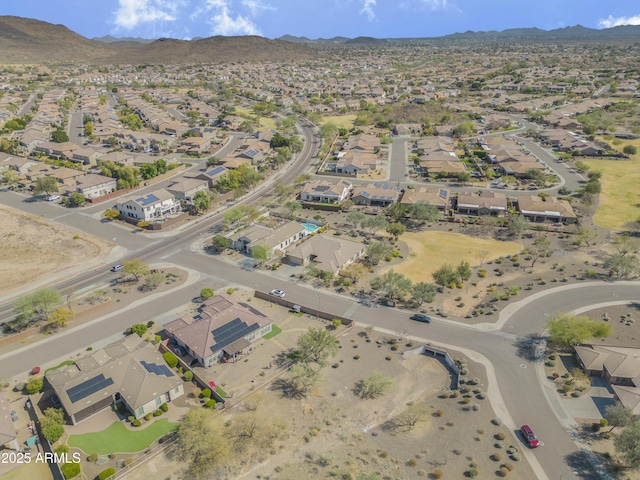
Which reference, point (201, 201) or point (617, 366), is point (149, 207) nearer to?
point (201, 201)

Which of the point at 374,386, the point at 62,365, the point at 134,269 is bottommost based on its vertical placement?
the point at 62,365

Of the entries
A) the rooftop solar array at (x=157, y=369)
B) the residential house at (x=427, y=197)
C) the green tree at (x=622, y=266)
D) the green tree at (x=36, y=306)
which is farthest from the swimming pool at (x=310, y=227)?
the green tree at (x=622, y=266)

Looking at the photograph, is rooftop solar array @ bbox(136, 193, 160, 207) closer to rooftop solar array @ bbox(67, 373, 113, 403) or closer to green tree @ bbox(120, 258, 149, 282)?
green tree @ bbox(120, 258, 149, 282)

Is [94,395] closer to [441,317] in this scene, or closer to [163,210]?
[441,317]

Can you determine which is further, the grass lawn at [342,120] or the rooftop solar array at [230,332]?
the grass lawn at [342,120]

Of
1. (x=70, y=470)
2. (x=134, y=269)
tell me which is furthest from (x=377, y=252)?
(x=70, y=470)

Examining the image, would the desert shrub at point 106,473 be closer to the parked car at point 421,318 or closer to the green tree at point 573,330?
the parked car at point 421,318
